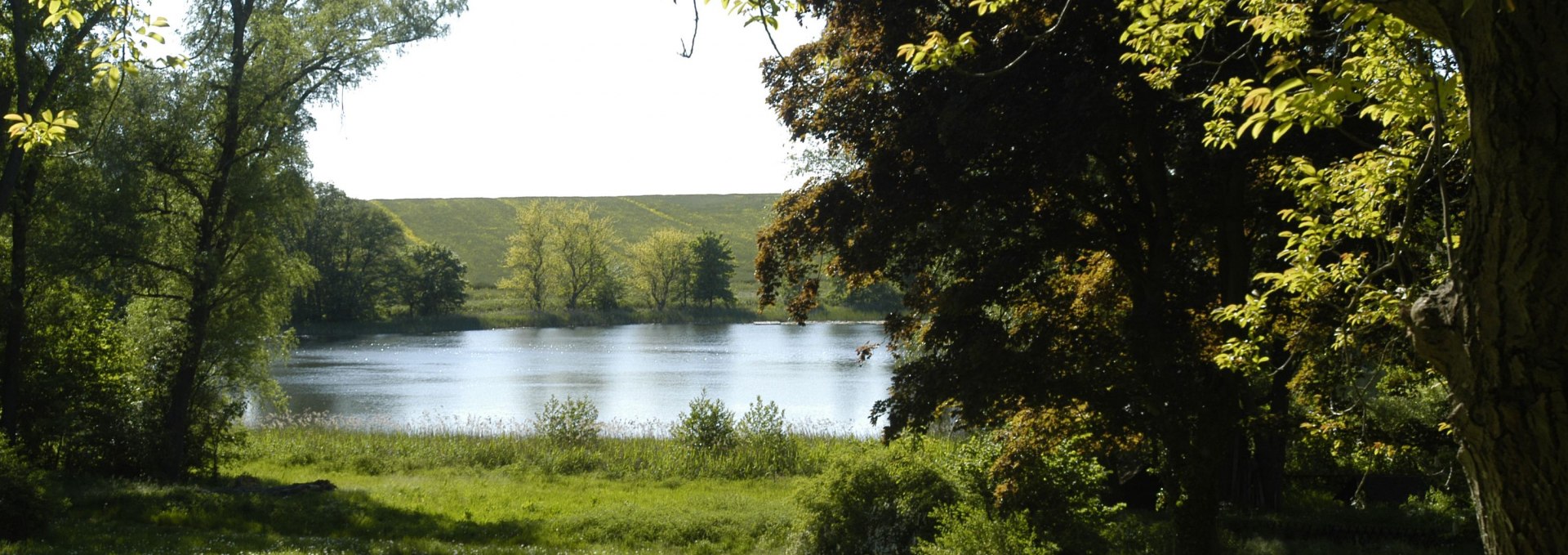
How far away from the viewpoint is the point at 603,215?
146 meters

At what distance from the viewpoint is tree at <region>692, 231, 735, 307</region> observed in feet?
267

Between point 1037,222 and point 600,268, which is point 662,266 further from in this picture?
point 1037,222

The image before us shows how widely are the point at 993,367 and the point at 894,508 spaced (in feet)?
8.30

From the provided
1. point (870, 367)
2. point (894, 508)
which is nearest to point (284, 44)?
point (894, 508)

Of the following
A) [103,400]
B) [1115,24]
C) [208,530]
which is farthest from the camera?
[103,400]

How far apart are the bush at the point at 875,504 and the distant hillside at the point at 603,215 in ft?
310

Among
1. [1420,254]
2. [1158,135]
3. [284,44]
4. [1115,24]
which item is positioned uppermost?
[284,44]

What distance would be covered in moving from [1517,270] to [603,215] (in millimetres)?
146001

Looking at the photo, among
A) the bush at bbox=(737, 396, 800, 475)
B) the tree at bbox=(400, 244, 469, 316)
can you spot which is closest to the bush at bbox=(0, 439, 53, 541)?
the bush at bbox=(737, 396, 800, 475)

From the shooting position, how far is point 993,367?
8.31 m

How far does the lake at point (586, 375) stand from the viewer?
27797 mm

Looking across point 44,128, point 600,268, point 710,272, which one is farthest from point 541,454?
point 710,272

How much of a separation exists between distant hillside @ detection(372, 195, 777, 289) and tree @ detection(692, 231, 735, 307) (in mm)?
21464

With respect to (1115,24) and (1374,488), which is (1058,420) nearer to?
(1115,24)
